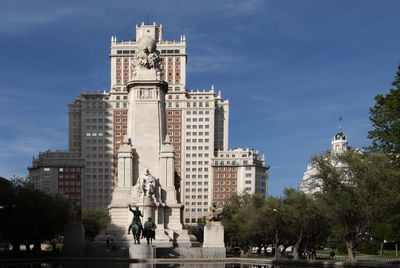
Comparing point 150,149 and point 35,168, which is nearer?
point 150,149

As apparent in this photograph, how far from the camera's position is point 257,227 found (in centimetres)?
6009

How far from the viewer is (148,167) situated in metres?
→ 62.9

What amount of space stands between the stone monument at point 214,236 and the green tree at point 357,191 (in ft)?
38.6

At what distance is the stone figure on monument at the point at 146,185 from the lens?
195 ft

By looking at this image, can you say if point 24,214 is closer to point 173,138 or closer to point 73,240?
point 73,240

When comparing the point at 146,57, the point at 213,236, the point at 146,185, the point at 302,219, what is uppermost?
the point at 146,57

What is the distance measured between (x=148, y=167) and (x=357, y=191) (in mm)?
26522

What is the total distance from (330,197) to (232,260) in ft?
36.5

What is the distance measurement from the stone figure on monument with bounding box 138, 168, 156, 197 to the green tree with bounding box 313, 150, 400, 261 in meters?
20.6

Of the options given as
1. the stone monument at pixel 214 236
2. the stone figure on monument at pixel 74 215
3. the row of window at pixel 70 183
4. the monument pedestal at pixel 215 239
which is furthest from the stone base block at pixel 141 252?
the row of window at pixel 70 183

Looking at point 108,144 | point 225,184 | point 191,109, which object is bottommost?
point 225,184

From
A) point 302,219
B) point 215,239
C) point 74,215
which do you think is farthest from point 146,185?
point 302,219

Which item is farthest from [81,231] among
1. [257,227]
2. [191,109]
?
[191,109]

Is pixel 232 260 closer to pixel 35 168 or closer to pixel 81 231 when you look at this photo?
pixel 81 231
